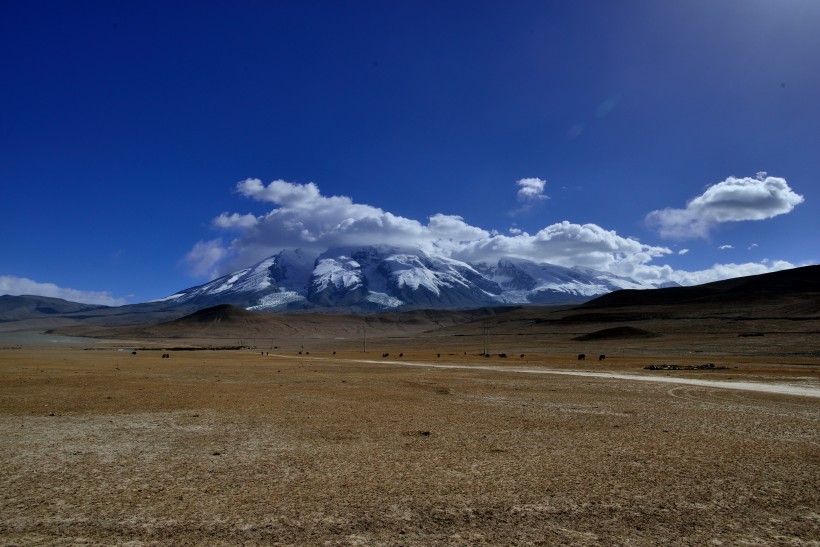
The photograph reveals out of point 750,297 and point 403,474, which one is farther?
point 750,297

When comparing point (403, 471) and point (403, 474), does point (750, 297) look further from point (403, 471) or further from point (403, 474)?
point (403, 474)

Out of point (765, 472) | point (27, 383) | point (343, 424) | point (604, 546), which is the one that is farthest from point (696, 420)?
point (27, 383)

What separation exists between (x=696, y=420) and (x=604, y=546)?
40.5 feet

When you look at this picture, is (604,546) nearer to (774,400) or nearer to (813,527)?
(813,527)

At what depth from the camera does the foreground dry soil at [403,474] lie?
7805mm

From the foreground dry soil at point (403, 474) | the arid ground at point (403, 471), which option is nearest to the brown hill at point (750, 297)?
the arid ground at point (403, 471)

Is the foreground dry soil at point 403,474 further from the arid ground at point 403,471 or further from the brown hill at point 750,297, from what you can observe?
the brown hill at point 750,297

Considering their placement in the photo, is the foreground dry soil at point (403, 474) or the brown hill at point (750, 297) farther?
the brown hill at point (750, 297)

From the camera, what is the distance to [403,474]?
419 inches

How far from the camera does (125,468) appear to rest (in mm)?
10867

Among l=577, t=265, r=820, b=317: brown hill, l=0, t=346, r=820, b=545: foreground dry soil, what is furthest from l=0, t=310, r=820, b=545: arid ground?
l=577, t=265, r=820, b=317: brown hill

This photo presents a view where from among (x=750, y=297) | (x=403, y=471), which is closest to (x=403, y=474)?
(x=403, y=471)

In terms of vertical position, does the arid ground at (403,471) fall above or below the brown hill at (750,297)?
below

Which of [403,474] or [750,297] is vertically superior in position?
[750,297]
